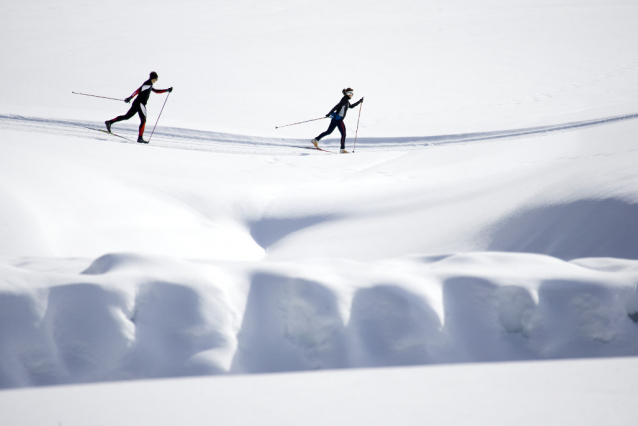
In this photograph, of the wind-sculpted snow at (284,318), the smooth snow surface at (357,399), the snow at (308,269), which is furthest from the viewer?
the wind-sculpted snow at (284,318)

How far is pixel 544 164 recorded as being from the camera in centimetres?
558

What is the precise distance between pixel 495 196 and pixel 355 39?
14.3m

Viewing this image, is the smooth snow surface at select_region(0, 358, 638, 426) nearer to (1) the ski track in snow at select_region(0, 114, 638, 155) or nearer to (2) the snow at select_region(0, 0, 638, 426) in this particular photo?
(2) the snow at select_region(0, 0, 638, 426)

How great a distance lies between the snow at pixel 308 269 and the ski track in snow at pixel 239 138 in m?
0.05

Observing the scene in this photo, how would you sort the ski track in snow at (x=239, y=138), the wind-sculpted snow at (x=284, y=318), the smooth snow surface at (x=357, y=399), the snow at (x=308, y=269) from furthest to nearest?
1. the ski track in snow at (x=239, y=138)
2. the wind-sculpted snow at (x=284, y=318)
3. the snow at (x=308, y=269)
4. the smooth snow surface at (x=357, y=399)

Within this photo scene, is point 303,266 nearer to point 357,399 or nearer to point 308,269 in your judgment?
point 308,269

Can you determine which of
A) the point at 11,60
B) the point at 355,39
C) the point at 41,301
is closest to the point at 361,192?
the point at 41,301

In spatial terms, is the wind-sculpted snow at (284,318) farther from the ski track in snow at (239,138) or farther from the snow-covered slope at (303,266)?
the ski track in snow at (239,138)

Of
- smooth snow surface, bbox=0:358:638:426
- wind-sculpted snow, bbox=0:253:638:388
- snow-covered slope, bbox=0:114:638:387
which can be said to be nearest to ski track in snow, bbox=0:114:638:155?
snow-covered slope, bbox=0:114:638:387

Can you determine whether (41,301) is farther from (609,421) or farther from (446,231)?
(446,231)

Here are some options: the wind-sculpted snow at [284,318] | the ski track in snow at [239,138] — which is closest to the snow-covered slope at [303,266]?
the wind-sculpted snow at [284,318]

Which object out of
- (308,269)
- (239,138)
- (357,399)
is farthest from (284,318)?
(239,138)

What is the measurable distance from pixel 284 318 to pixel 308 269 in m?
0.26

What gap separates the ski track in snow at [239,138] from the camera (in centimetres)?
837
